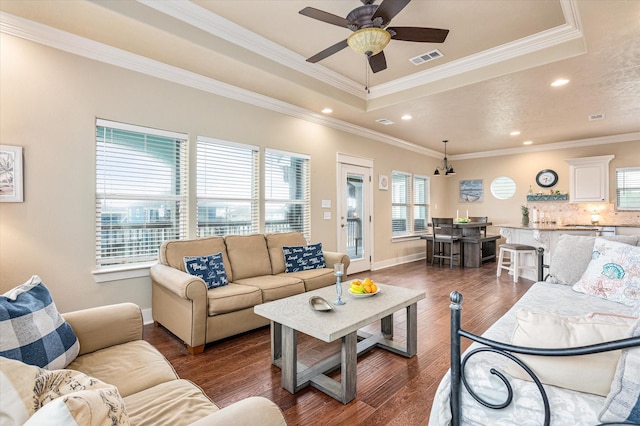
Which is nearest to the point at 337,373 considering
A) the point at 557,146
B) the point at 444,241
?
the point at 444,241

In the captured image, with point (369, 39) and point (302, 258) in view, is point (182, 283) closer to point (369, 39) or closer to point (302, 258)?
point (302, 258)

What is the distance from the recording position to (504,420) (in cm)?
117

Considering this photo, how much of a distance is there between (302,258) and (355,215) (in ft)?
7.42

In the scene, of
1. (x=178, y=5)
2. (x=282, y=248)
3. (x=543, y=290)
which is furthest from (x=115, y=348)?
(x=543, y=290)

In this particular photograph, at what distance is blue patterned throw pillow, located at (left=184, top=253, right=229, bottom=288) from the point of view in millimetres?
3074

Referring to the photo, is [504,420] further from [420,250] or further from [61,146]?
[420,250]

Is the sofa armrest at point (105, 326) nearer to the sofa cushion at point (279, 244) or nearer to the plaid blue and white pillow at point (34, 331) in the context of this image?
the plaid blue and white pillow at point (34, 331)

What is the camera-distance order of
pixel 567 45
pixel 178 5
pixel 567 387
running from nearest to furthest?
pixel 567 387 → pixel 178 5 → pixel 567 45

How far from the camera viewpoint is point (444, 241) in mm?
6809

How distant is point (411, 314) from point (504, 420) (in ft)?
4.85

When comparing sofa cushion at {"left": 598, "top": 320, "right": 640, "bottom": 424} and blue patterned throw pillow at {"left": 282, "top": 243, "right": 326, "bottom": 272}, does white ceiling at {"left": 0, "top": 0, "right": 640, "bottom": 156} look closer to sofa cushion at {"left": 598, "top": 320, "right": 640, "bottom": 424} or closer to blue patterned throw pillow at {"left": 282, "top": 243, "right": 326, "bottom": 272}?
blue patterned throw pillow at {"left": 282, "top": 243, "right": 326, "bottom": 272}

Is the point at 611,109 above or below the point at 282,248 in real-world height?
above

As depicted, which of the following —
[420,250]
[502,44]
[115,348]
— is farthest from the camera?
[420,250]

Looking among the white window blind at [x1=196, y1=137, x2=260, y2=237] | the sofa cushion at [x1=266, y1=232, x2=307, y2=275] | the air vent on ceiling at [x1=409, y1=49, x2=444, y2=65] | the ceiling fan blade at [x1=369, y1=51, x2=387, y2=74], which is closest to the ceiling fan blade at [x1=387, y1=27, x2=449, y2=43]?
the ceiling fan blade at [x1=369, y1=51, x2=387, y2=74]
